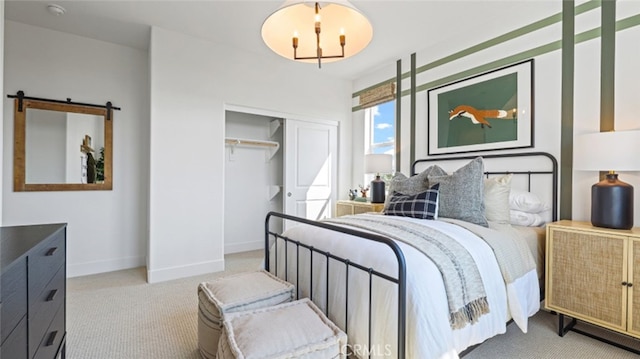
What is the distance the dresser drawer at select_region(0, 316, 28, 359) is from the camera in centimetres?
90

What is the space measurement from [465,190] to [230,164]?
3.23 meters

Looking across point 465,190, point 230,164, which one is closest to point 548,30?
point 465,190

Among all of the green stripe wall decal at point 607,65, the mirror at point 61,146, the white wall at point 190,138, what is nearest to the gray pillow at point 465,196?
the green stripe wall decal at point 607,65

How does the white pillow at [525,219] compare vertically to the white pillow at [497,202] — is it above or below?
below

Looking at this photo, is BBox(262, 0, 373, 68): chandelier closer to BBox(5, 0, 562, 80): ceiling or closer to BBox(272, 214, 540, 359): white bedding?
BBox(5, 0, 562, 80): ceiling

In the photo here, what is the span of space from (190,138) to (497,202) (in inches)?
125

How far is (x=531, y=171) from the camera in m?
2.63

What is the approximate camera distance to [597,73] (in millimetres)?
2279

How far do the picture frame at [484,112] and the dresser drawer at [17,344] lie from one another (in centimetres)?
345

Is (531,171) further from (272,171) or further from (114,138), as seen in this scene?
(114,138)

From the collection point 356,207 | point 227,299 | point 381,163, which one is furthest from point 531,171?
point 227,299

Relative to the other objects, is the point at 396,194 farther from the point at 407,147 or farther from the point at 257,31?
the point at 257,31

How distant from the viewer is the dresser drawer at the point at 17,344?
2.94 feet

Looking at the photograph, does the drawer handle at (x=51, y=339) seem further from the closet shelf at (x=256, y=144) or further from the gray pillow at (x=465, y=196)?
the closet shelf at (x=256, y=144)
